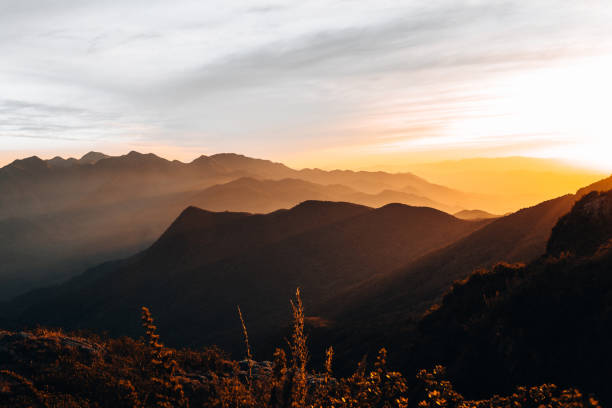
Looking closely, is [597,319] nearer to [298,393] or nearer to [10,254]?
[298,393]

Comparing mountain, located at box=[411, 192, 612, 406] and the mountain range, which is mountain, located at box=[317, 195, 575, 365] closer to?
the mountain range

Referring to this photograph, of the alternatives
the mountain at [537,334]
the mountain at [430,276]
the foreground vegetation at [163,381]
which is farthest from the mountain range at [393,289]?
the foreground vegetation at [163,381]

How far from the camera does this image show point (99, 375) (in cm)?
945

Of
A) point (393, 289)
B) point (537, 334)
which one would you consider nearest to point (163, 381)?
point (537, 334)

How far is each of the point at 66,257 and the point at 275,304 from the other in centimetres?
15263

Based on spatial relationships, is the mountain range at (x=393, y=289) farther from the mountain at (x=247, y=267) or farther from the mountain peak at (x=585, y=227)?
the mountain at (x=247, y=267)

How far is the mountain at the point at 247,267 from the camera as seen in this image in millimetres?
53250

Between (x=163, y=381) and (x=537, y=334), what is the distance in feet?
33.4

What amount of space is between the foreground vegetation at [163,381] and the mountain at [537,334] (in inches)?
34.3

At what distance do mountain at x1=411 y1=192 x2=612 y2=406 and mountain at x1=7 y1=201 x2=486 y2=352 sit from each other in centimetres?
2933

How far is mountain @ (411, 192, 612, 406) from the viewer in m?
8.87

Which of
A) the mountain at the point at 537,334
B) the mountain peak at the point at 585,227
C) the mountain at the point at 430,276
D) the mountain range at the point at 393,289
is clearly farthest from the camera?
the mountain at the point at 430,276

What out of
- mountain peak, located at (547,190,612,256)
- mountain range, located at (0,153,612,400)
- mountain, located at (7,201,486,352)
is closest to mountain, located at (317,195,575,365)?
mountain range, located at (0,153,612,400)

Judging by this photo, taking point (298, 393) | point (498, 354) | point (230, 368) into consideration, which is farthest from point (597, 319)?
point (230, 368)
